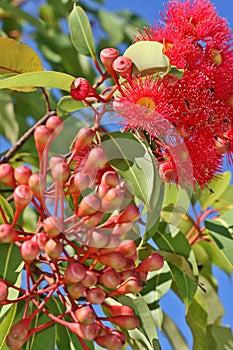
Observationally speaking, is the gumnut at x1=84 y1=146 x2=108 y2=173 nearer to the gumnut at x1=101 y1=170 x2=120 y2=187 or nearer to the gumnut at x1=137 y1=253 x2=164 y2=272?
the gumnut at x1=101 y1=170 x2=120 y2=187

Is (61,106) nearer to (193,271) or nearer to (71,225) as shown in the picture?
(71,225)

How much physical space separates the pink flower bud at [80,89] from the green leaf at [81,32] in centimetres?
21

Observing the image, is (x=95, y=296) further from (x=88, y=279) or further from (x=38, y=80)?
(x=38, y=80)

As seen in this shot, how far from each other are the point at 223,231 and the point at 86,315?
0.76m

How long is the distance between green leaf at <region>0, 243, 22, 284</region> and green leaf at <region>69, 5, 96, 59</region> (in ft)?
1.48

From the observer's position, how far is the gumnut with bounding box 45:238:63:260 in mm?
1236

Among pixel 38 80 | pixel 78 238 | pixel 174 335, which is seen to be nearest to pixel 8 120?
pixel 174 335

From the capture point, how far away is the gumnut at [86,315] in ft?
4.06

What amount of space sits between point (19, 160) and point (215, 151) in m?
1.03

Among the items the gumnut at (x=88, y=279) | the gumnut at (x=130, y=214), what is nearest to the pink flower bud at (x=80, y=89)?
the gumnut at (x=130, y=214)

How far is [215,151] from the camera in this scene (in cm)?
149

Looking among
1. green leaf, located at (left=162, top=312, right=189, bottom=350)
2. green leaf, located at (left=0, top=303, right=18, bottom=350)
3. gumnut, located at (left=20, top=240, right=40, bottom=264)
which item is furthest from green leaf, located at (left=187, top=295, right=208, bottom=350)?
gumnut, located at (left=20, top=240, right=40, bottom=264)

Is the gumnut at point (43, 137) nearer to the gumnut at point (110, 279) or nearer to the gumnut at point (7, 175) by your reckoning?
the gumnut at point (7, 175)

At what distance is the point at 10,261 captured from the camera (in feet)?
4.94
